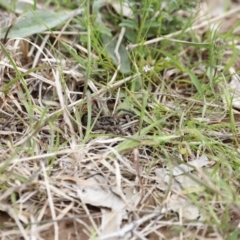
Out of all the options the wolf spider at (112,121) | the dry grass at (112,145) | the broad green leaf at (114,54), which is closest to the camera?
the dry grass at (112,145)

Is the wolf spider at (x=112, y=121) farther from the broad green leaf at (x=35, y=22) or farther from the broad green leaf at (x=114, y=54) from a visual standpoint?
A: the broad green leaf at (x=35, y=22)

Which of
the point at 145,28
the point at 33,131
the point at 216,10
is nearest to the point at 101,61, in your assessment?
the point at 145,28

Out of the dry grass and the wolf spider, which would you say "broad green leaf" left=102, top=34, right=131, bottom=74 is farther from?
the wolf spider

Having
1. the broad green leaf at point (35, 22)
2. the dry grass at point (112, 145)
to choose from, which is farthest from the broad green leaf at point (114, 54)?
the broad green leaf at point (35, 22)

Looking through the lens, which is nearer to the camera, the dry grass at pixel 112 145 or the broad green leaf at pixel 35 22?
the dry grass at pixel 112 145

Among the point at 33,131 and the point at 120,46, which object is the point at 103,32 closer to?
the point at 120,46

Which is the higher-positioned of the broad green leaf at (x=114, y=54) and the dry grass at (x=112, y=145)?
the broad green leaf at (x=114, y=54)
